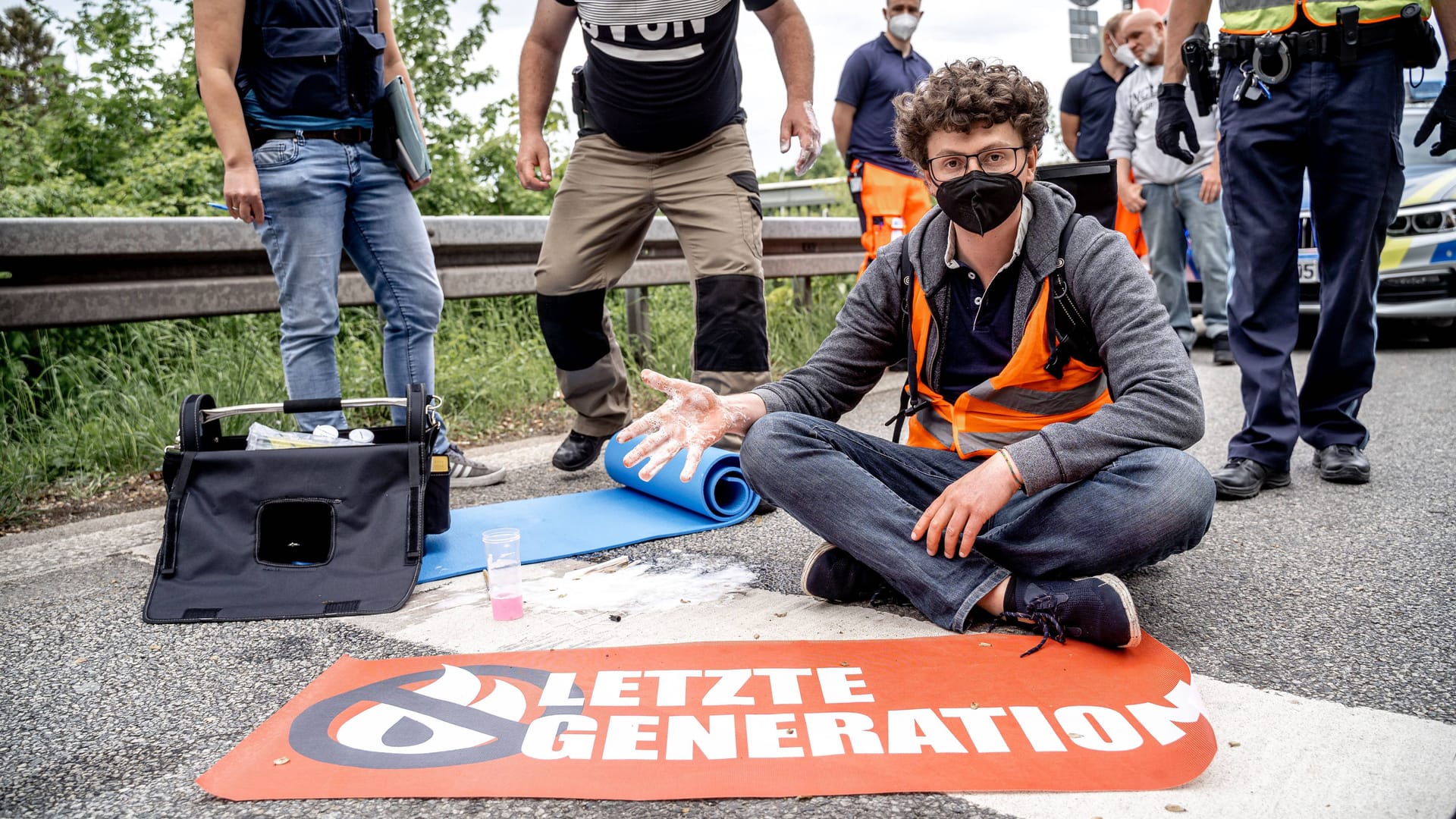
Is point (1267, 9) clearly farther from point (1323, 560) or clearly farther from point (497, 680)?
point (497, 680)

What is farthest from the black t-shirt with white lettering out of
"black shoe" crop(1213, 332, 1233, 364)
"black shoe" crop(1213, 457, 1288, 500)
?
"black shoe" crop(1213, 332, 1233, 364)

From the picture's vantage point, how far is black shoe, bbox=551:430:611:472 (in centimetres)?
447

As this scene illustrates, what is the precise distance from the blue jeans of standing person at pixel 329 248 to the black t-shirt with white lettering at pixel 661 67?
2.88 feet

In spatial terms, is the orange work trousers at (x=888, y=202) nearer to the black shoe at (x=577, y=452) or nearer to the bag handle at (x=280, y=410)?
the black shoe at (x=577, y=452)

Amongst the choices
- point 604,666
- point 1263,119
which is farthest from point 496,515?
point 1263,119

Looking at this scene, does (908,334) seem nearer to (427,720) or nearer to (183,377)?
(427,720)

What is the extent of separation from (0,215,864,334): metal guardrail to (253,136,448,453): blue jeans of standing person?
2.63 ft

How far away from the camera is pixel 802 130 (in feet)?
13.8

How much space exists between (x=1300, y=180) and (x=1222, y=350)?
11.0 feet

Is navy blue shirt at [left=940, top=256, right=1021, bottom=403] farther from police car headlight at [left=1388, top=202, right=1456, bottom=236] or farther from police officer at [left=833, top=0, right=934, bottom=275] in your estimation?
police car headlight at [left=1388, top=202, right=1456, bottom=236]

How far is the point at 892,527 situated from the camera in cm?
255

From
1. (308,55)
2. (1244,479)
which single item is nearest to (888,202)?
(1244,479)

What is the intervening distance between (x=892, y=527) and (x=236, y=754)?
1457mm

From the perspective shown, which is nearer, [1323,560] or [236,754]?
[236,754]
